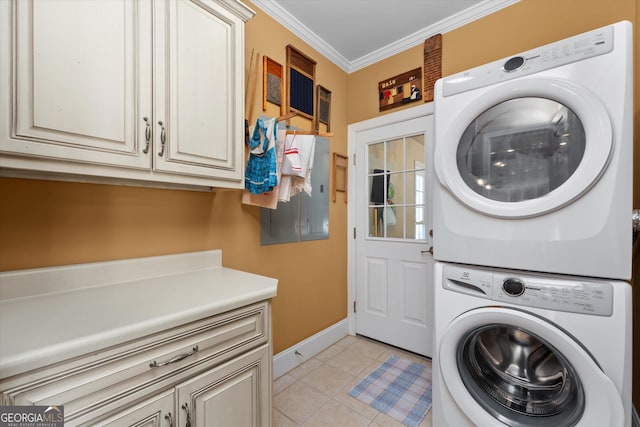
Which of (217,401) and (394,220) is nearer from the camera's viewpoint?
(217,401)

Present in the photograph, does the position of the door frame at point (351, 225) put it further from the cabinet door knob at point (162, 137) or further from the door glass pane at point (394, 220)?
the cabinet door knob at point (162, 137)

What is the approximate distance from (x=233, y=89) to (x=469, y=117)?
1.15 metres

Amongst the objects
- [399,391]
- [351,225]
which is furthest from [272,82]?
[399,391]

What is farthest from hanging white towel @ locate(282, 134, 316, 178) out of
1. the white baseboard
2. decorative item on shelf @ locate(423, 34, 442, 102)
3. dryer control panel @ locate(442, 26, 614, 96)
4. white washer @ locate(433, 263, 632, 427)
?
the white baseboard

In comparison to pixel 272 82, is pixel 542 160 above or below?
below

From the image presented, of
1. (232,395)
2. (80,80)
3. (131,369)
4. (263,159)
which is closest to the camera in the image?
(131,369)

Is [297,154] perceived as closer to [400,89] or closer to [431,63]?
[400,89]

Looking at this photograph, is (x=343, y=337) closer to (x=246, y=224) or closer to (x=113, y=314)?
(x=246, y=224)

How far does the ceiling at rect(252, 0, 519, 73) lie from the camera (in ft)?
6.15

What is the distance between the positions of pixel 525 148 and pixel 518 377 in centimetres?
103

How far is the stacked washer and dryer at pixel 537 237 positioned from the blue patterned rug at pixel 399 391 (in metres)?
0.32

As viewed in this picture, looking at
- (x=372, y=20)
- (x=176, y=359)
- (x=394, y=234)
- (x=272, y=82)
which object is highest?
(x=372, y=20)

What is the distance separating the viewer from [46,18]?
82 centimetres

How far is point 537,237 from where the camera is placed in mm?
1069
